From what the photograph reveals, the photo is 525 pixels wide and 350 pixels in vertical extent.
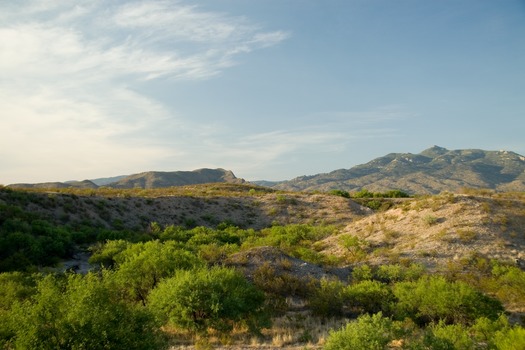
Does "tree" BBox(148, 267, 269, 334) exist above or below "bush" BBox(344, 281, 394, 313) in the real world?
above

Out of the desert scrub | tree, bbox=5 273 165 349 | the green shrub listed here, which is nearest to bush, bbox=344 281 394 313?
the green shrub

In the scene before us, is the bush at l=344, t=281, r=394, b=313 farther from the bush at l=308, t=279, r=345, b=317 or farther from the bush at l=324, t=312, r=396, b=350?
the bush at l=324, t=312, r=396, b=350

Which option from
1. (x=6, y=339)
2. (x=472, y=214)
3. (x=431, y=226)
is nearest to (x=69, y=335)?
(x=6, y=339)

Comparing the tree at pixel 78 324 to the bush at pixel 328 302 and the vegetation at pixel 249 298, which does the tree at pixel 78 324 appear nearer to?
the vegetation at pixel 249 298

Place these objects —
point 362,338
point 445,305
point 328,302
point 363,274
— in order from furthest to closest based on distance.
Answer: point 363,274, point 328,302, point 445,305, point 362,338

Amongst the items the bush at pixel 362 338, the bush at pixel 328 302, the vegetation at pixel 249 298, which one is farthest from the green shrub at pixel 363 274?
the bush at pixel 362 338

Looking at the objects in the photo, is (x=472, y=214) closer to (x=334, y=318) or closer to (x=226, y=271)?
(x=334, y=318)

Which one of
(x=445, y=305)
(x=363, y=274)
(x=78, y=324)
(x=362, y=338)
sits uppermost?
(x=78, y=324)

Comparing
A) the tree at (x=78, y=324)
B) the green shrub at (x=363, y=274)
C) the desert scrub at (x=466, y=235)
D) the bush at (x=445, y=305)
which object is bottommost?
the green shrub at (x=363, y=274)

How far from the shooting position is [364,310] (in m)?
15.5

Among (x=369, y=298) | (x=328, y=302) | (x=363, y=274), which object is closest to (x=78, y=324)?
(x=328, y=302)

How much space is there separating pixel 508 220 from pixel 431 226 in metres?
4.95

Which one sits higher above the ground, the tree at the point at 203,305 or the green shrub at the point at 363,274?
the tree at the point at 203,305

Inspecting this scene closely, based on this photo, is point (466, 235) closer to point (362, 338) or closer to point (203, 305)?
point (362, 338)
